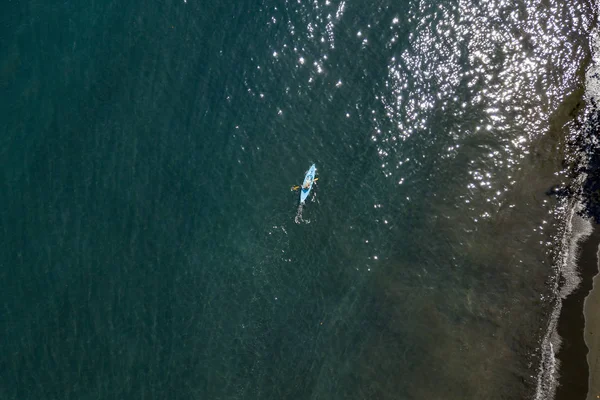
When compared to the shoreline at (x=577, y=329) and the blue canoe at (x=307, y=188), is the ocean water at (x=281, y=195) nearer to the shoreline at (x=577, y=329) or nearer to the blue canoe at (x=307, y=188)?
the blue canoe at (x=307, y=188)

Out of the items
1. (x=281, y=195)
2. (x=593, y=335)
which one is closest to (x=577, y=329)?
(x=593, y=335)

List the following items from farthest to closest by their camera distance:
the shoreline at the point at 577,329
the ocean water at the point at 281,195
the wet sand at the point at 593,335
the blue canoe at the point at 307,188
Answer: the blue canoe at the point at 307,188 → the ocean water at the point at 281,195 → the shoreline at the point at 577,329 → the wet sand at the point at 593,335

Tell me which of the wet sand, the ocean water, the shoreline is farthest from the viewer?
the ocean water

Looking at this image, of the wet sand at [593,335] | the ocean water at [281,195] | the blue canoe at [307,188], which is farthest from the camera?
the blue canoe at [307,188]

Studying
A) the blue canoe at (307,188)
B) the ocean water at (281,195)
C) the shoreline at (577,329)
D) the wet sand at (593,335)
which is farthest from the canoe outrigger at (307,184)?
the wet sand at (593,335)

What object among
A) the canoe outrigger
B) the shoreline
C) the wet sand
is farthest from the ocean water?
the wet sand

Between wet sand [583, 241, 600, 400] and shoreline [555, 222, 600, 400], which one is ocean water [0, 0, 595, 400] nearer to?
shoreline [555, 222, 600, 400]

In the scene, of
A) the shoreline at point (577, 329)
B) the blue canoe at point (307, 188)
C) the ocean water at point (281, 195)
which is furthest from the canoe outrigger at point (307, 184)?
the shoreline at point (577, 329)

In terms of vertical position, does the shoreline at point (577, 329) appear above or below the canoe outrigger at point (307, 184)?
below

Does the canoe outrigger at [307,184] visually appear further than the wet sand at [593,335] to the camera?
Yes

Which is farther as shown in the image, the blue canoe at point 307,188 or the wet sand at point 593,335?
the blue canoe at point 307,188
